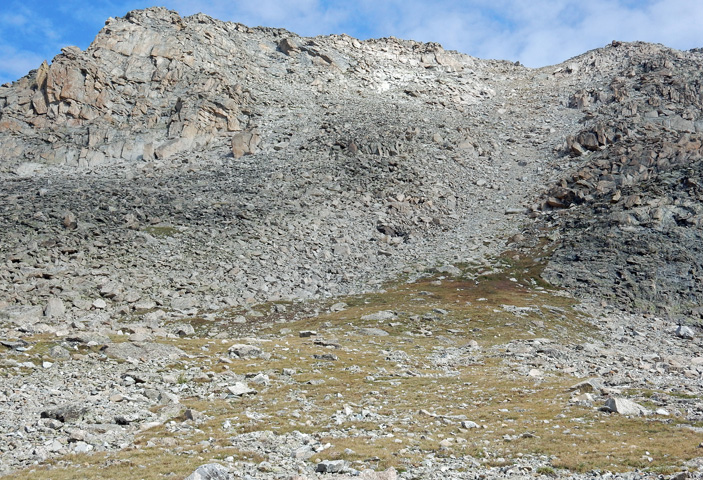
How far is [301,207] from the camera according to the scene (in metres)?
65.2

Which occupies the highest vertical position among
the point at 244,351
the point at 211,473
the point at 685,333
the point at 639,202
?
the point at 639,202

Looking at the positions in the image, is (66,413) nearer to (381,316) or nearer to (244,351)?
(244,351)

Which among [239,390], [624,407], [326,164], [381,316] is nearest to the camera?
[624,407]

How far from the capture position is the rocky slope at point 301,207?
84.3ft

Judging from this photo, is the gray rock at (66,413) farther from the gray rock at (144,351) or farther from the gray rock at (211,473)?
the gray rock at (144,351)

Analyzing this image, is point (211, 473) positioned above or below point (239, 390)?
above

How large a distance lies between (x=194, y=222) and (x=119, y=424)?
136 ft

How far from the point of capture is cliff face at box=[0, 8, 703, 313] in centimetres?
5219

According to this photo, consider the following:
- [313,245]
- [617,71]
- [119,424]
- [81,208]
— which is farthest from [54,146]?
[617,71]

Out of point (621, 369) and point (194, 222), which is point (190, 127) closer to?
point (194, 222)

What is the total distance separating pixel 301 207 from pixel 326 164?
13.5 meters

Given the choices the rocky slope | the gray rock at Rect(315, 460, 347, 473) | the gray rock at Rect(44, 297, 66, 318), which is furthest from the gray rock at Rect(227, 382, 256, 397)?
the gray rock at Rect(44, 297, 66, 318)

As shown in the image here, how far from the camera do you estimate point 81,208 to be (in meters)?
55.7

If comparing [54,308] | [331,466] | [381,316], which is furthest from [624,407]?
[54,308]
